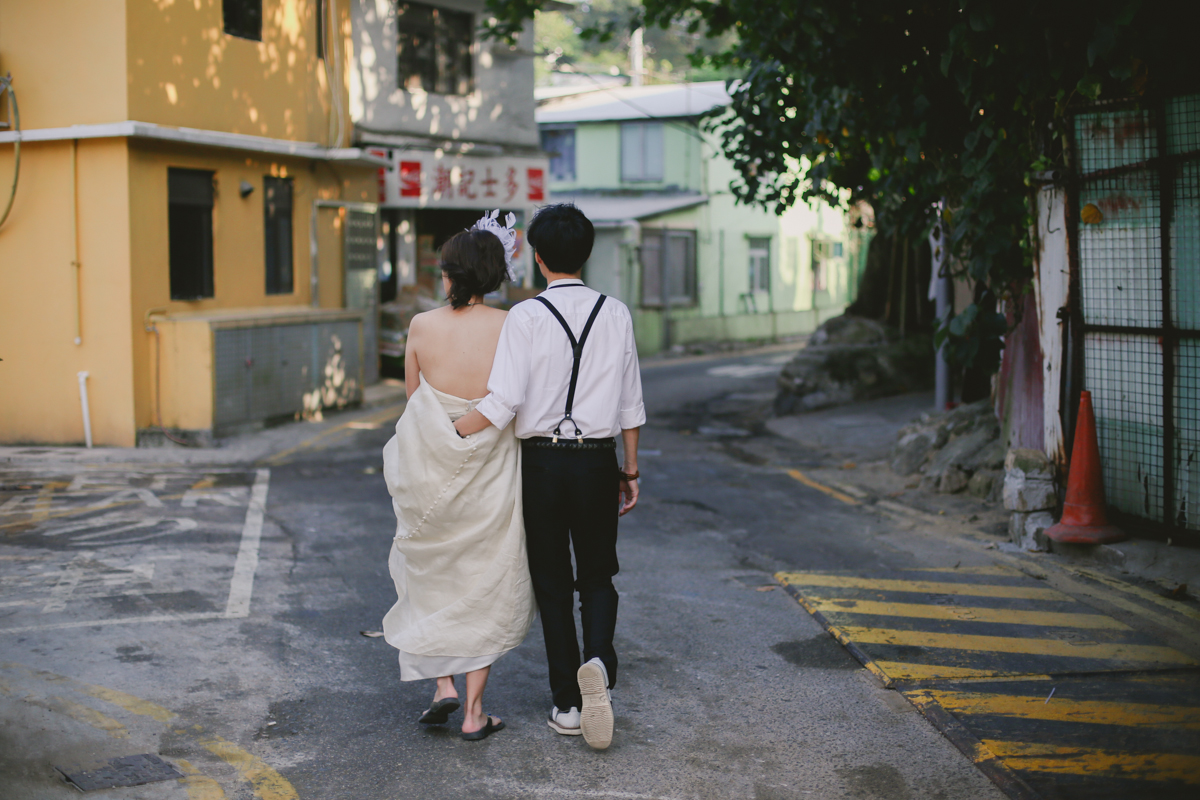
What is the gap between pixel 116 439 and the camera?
36.3ft

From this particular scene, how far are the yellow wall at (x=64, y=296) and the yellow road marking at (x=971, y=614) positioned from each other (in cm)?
798

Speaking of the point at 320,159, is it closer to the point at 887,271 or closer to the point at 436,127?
the point at 436,127

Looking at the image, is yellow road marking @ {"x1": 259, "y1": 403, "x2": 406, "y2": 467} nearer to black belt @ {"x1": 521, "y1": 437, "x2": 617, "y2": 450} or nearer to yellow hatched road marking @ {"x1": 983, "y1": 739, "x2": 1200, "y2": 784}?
black belt @ {"x1": 521, "y1": 437, "x2": 617, "y2": 450}

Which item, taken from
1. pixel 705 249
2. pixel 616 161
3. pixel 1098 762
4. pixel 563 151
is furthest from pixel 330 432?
pixel 563 151

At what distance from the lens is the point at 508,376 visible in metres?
3.94

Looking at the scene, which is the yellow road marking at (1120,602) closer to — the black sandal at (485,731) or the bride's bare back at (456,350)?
the black sandal at (485,731)

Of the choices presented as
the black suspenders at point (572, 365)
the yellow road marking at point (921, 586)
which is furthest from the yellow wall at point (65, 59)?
the black suspenders at point (572, 365)

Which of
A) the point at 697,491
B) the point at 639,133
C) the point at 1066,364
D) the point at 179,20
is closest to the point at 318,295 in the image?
the point at 179,20

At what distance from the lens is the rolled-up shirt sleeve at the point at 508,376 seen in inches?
154

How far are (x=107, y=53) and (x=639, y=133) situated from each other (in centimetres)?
1747

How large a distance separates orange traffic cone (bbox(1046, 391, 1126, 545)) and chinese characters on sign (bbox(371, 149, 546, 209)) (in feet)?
38.2

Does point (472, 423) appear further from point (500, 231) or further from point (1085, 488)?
point (1085, 488)

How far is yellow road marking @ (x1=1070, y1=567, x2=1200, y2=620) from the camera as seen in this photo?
5.59 m

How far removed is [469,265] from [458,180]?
1372 cm
